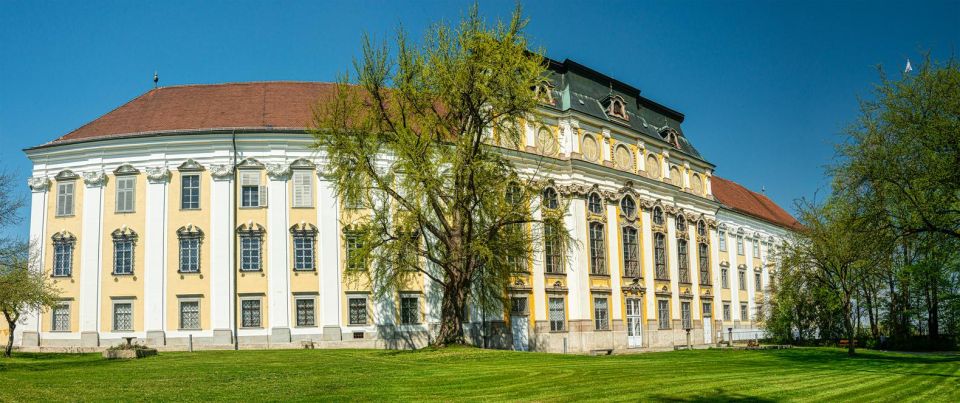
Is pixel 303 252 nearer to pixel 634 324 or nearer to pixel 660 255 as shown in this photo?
pixel 634 324

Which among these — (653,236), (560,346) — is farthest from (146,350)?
(653,236)

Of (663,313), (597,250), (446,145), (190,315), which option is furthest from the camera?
(663,313)

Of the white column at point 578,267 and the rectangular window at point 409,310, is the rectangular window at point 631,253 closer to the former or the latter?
the white column at point 578,267

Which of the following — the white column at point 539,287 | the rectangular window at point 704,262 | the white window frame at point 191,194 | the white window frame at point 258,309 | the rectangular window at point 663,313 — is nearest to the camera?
the white window frame at point 258,309

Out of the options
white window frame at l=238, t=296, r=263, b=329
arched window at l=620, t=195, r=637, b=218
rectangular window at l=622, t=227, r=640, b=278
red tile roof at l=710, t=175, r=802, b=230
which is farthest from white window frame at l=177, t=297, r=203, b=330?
red tile roof at l=710, t=175, r=802, b=230

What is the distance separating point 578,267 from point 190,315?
18.6m

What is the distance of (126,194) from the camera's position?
111ft

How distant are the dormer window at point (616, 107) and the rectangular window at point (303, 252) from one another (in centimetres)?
1920

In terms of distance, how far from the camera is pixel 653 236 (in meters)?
46.6

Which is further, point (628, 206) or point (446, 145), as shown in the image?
point (628, 206)

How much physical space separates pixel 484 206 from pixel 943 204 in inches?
564

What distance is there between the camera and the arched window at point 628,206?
44.6 m

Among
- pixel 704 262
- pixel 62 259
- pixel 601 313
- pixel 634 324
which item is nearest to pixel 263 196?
pixel 62 259

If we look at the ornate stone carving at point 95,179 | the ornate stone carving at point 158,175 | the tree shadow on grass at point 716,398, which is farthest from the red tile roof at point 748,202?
the tree shadow on grass at point 716,398
